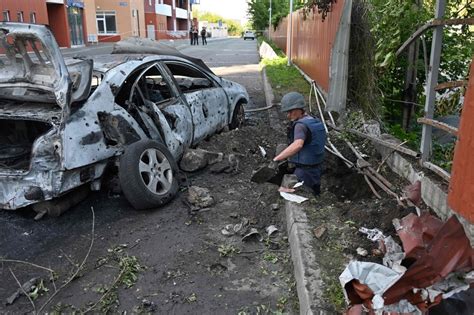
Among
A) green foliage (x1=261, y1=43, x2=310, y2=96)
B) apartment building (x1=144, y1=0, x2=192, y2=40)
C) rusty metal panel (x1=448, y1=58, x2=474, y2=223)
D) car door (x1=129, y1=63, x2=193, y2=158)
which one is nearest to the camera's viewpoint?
rusty metal panel (x1=448, y1=58, x2=474, y2=223)

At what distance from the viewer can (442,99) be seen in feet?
20.2

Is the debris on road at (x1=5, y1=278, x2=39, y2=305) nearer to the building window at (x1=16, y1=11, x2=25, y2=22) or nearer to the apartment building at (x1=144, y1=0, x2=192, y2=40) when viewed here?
the building window at (x1=16, y1=11, x2=25, y2=22)

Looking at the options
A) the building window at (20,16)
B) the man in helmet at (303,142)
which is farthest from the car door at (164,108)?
the building window at (20,16)

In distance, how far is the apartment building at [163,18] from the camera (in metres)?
55.6

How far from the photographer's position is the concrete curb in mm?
2915

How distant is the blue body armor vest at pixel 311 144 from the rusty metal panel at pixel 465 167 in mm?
2227

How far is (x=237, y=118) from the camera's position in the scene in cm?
798

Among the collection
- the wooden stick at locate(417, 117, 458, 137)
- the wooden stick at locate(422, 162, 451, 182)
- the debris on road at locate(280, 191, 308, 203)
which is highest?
the wooden stick at locate(417, 117, 458, 137)

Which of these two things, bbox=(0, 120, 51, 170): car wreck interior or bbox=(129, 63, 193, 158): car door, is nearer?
bbox=(0, 120, 51, 170): car wreck interior

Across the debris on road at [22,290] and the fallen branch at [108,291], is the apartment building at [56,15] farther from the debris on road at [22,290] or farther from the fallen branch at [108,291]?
the fallen branch at [108,291]

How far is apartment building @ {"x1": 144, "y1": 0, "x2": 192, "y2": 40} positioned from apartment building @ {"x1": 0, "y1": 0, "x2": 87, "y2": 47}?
1190 centimetres

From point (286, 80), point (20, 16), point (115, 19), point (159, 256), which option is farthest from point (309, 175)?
point (115, 19)

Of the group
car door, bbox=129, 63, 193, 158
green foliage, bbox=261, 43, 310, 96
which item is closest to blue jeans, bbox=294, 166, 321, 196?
car door, bbox=129, 63, 193, 158

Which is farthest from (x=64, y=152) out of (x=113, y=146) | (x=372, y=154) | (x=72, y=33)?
(x=72, y=33)
